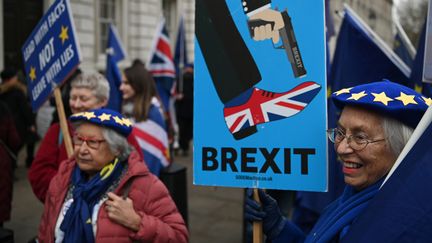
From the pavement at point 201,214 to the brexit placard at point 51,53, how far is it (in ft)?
6.89

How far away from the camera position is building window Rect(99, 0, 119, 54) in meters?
14.9

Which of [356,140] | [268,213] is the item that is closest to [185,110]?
[268,213]

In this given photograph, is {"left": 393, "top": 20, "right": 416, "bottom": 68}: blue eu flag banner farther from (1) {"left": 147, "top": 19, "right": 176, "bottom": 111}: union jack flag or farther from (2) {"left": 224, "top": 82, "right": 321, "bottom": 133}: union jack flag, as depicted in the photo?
(1) {"left": 147, "top": 19, "right": 176, "bottom": 111}: union jack flag

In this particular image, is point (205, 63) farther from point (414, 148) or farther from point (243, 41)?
point (414, 148)

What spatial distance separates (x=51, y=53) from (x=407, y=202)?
284 cm

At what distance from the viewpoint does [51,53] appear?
11.8 ft

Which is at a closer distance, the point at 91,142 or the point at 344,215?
the point at 344,215

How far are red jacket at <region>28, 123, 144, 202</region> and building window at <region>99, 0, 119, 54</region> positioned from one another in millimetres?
11679

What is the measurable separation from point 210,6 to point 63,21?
1718mm

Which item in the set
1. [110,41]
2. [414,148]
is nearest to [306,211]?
[414,148]

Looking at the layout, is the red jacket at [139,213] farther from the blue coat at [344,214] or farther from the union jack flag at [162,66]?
the union jack flag at [162,66]

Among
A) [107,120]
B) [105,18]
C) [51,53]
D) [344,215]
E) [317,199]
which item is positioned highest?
[105,18]

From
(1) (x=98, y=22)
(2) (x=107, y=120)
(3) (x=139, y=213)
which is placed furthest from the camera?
(1) (x=98, y=22)

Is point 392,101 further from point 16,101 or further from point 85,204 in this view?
point 16,101
